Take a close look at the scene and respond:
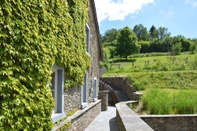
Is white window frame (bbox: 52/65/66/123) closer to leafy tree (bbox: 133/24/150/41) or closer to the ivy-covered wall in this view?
the ivy-covered wall

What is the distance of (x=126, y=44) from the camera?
52.5 metres

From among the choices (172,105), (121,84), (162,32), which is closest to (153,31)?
(162,32)

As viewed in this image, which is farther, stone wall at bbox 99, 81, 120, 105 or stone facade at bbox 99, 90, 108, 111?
stone wall at bbox 99, 81, 120, 105

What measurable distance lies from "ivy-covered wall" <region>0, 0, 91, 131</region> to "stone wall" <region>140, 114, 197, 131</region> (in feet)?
16.1

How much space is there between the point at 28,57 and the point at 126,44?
49.3 m

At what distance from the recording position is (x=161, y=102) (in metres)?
10.2

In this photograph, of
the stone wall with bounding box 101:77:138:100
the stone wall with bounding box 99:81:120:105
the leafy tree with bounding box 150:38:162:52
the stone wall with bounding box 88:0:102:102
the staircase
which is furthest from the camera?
the leafy tree with bounding box 150:38:162:52

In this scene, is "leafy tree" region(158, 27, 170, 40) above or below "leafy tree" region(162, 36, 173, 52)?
above

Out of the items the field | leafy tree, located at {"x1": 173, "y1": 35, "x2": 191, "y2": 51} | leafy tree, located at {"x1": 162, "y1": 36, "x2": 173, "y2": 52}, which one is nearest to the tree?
the field

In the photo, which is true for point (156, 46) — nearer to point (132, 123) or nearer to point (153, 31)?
point (153, 31)

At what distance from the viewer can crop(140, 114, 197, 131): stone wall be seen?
8.74 meters

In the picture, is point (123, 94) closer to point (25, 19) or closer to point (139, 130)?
point (139, 130)

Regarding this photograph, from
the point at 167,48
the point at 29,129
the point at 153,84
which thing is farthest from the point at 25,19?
the point at 167,48

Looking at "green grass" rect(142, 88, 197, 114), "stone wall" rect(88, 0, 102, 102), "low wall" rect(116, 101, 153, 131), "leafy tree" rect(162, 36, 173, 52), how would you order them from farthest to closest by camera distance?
"leafy tree" rect(162, 36, 173, 52), "stone wall" rect(88, 0, 102, 102), "green grass" rect(142, 88, 197, 114), "low wall" rect(116, 101, 153, 131)
